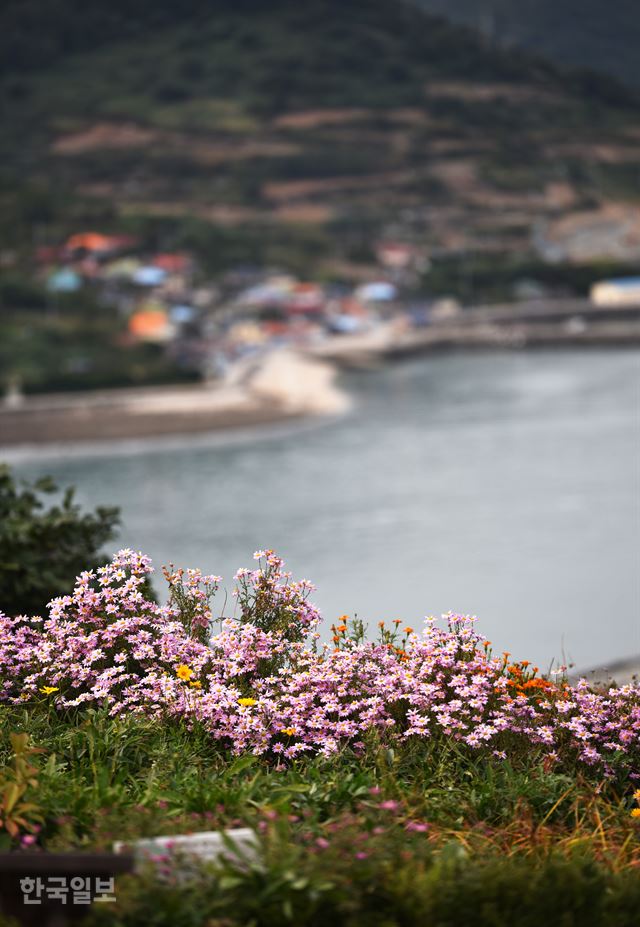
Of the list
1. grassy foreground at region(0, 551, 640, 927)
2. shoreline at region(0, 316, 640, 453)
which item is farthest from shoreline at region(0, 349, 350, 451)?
grassy foreground at region(0, 551, 640, 927)

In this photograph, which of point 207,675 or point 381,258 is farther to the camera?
point 381,258

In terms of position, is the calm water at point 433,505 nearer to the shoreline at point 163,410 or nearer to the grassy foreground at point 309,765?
the shoreline at point 163,410

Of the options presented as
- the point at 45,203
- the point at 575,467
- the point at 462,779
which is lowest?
the point at 575,467

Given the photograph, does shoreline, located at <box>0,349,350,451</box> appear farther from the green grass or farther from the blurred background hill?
the green grass

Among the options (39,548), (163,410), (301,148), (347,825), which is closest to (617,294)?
(301,148)

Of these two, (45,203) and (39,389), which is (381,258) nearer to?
(45,203)

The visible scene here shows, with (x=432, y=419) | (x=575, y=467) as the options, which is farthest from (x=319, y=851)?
(x=432, y=419)
